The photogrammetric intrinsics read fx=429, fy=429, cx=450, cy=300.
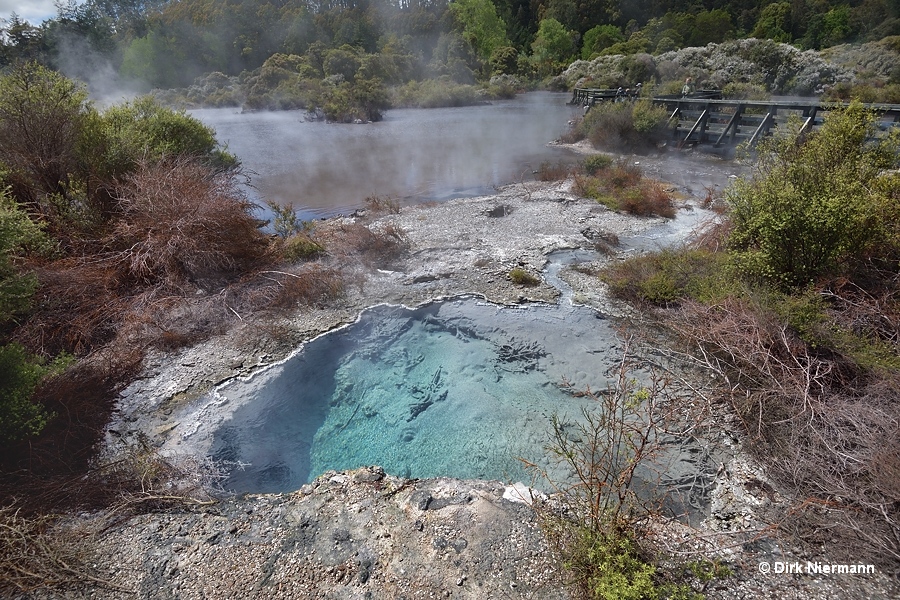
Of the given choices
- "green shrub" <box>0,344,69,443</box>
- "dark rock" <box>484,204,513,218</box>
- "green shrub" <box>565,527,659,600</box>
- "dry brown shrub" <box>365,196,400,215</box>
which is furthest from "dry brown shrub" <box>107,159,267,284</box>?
"green shrub" <box>565,527,659,600</box>

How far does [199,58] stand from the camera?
2261 inches

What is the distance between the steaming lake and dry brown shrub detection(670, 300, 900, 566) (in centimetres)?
1080

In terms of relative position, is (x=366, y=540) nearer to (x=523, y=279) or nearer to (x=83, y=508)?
(x=83, y=508)

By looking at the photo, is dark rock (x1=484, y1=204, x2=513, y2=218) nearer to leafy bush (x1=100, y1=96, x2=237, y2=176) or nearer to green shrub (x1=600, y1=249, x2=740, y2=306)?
green shrub (x1=600, y1=249, x2=740, y2=306)

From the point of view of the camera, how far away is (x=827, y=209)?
16.8 feet

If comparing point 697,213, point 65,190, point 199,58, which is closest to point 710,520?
point 697,213

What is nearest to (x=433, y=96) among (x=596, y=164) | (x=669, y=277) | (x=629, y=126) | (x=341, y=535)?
(x=629, y=126)

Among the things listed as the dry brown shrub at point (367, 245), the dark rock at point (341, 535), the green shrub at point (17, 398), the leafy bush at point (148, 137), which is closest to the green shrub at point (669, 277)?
the dry brown shrub at point (367, 245)

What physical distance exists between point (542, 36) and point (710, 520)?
64989mm

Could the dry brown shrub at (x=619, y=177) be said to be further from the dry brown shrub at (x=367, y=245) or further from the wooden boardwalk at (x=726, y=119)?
the dry brown shrub at (x=367, y=245)

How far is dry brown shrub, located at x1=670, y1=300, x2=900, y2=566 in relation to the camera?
322 centimetres

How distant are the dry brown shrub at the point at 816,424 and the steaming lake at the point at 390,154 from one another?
10.8 m

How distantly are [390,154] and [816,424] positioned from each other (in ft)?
65.5

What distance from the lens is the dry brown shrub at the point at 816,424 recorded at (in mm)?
3225
